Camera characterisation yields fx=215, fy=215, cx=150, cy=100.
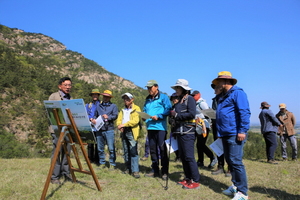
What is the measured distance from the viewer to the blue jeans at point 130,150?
216 inches

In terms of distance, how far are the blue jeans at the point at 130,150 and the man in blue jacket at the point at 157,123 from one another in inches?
16.2

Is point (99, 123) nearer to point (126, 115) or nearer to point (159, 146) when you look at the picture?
point (126, 115)

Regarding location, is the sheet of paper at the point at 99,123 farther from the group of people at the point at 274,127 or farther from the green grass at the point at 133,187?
the group of people at the point at 274,127

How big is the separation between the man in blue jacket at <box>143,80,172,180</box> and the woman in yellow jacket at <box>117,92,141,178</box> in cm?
41

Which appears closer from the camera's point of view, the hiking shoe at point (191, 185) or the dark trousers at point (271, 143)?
the hiking shoe at point (191, 185)

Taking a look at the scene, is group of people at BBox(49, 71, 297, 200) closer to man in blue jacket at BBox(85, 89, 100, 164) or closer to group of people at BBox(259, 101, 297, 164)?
man in blue jacket at BBox(85, 89, 100, 164)

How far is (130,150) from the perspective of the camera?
5539 millimetres

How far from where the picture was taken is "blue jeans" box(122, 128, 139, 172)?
5.48 meters

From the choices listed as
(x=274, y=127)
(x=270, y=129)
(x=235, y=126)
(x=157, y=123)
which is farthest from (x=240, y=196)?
(x=274, y=127)

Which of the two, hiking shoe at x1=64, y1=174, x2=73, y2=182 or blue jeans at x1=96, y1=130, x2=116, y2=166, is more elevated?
blue jeans at x1=96, y1=130, x2=116, y2=166

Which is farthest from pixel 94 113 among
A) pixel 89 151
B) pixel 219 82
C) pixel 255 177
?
pixel 255 177

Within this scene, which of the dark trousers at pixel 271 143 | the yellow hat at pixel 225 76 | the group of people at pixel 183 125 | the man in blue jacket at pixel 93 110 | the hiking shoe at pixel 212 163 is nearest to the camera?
the group of people at pixel 183 125

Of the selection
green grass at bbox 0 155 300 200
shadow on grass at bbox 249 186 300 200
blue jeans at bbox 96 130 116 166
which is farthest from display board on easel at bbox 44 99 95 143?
shadow on grass at bbox 249 186 300 200

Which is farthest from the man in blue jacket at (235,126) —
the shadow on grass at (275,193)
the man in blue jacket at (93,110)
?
the man in blue jacket at (93,110)
